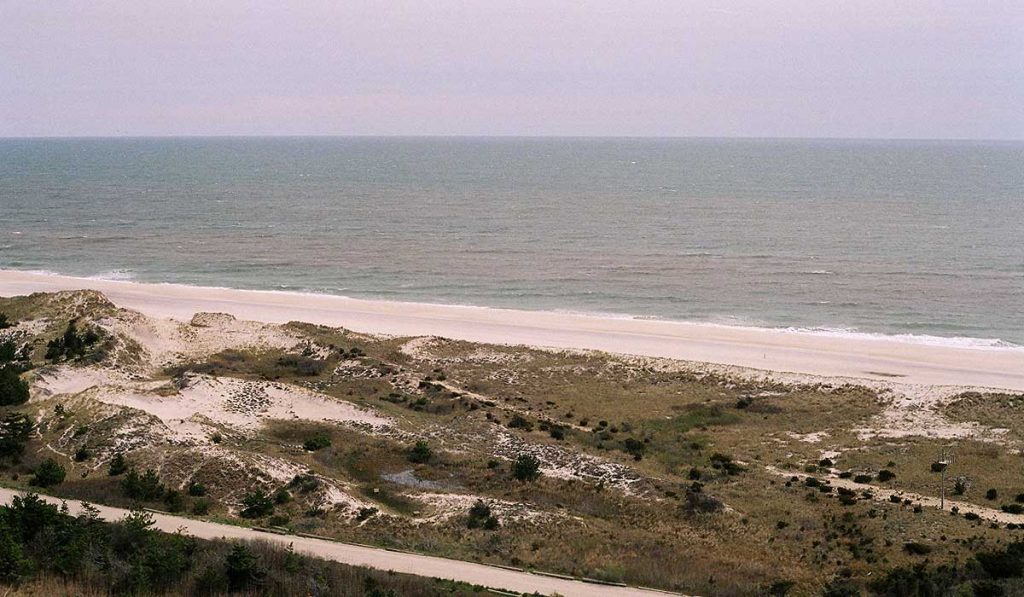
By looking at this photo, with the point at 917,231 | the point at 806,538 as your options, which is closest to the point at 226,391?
the point at 806,538

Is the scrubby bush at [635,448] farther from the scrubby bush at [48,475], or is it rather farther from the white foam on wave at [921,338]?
the white foam on wave at [921,338]

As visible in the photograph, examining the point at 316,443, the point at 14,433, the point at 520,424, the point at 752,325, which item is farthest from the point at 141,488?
the point at 752,325

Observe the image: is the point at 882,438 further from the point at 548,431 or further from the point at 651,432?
the point at 548,431

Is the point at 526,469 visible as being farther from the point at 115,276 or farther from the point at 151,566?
the point at 115,276

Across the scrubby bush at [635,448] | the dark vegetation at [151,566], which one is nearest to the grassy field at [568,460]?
the scrubby bush at [635,448]

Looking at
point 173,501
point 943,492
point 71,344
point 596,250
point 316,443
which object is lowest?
point 173,501
